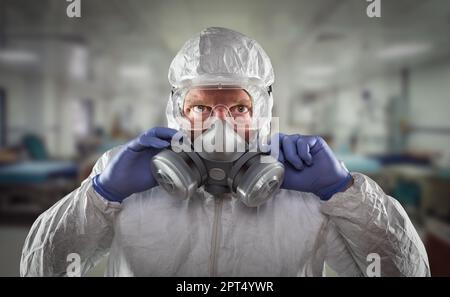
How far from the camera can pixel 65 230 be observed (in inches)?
31.0

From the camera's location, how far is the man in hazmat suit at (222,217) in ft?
2.52

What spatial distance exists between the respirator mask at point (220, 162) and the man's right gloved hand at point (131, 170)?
0.05 metres

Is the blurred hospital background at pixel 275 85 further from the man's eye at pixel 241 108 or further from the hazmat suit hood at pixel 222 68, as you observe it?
the man's eye at pixel 241 108

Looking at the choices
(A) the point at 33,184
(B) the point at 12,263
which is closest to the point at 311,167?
(B) the point at 12,263

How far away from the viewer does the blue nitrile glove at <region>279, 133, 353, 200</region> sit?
761 millimetres

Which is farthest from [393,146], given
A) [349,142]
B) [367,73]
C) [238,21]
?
[238,21]

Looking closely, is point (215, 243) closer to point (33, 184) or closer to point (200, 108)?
point (200, 108)

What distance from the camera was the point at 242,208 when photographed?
805mm

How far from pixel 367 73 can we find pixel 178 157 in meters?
2.91

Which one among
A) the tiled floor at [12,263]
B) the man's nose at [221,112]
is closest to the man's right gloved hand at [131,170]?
the man's nose at [221,112]

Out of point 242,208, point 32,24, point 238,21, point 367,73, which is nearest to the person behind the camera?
point 242,208

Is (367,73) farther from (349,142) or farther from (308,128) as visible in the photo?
(308,128)

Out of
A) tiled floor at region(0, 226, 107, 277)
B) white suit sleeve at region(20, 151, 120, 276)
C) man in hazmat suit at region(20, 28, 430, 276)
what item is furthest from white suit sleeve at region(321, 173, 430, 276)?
tiled floor at region(0, 226, 107, 277)

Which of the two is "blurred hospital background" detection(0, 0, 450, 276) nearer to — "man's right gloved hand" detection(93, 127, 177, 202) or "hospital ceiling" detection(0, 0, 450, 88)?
"hospital ceiling" detection(0, 0, 450, 88)
